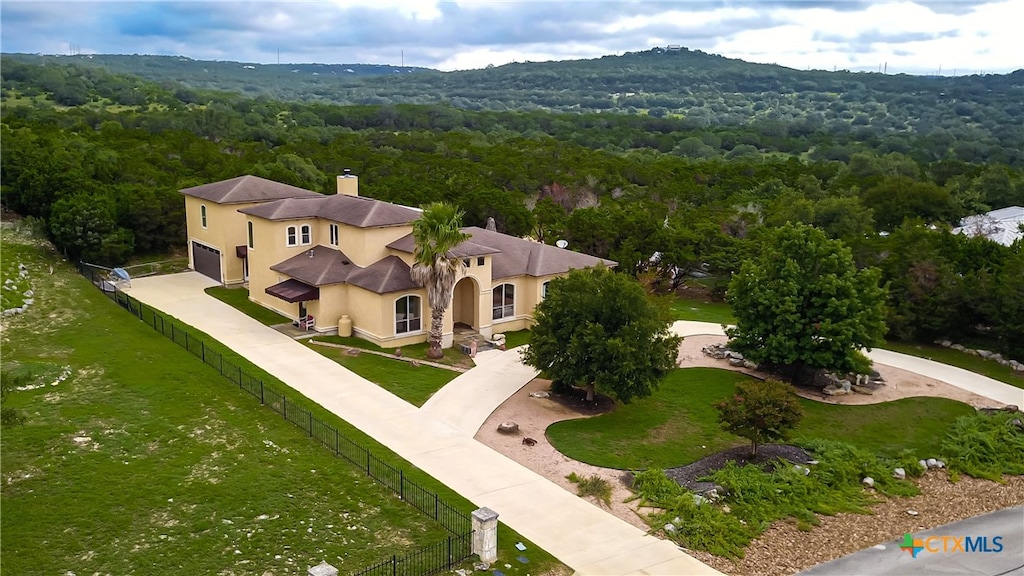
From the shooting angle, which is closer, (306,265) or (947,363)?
(947,363)

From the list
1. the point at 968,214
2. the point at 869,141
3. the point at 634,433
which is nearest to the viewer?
the point at 634,433

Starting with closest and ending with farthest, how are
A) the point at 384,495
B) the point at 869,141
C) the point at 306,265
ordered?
the point at 384,495, the point at 306,265, the point at 869,141

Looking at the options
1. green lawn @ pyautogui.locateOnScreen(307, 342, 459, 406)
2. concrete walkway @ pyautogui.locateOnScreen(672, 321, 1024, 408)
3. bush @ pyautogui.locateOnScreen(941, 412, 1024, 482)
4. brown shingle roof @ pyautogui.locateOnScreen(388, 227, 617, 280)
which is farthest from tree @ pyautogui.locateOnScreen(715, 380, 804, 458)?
brown shingle roof @ pyautogui.locateOnScreen(388, 227, 617, 280)

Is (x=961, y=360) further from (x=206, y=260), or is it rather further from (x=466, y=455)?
(x=206, y=260)

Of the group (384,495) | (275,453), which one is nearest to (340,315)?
(275,453)

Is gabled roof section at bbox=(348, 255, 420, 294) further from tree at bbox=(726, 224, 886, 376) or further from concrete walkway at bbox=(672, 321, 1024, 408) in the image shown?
tree at bbox=(726, 224, 886, 376)

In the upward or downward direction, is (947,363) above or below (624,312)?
below

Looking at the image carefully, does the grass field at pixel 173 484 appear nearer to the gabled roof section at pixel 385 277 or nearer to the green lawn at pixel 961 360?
the gabled roof section at pixel 385 277

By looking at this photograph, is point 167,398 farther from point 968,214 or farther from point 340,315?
point 968,214
